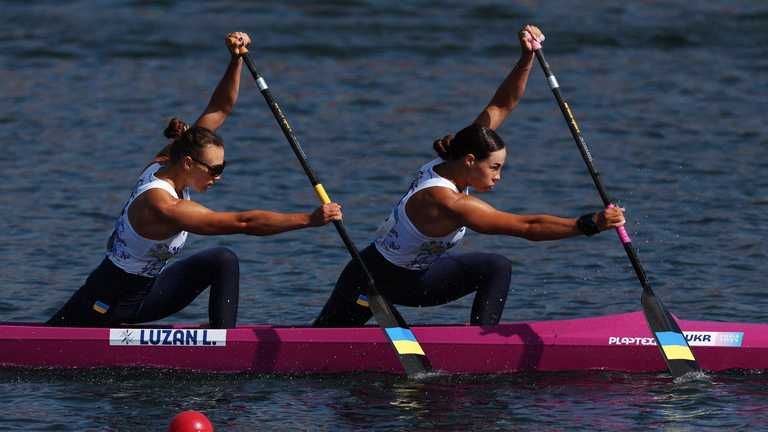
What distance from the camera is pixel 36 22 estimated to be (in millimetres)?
24938

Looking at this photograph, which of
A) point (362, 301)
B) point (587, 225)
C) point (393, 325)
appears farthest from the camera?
point (362, 301)

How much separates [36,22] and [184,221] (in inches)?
621

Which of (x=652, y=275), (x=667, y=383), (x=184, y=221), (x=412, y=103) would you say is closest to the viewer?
(x=184, y=221)

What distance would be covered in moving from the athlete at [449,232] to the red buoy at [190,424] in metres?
2.17

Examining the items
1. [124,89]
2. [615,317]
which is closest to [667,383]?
[615,317]

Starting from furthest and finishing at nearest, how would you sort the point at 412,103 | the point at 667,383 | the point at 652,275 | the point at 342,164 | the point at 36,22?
1. the point at 36,22
2. the point at 412,103
3. the point at 342,164
4. the point at 652,275
5. the point at 667,383

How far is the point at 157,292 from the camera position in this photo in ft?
35.4

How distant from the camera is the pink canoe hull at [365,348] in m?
10.8

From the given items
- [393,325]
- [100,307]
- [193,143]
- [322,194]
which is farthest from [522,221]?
[100,307]

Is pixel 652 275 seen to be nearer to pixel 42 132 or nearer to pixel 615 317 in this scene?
pixel 615 317

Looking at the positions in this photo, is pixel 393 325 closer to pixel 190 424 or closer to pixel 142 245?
pixel 142 245

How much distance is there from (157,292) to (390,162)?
8014mm

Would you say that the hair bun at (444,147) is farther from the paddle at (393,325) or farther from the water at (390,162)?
the water at (390,162)

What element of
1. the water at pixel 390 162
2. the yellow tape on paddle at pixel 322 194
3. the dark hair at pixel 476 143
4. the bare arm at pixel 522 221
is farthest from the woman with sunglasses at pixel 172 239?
the dark hair at pixel 476 143
